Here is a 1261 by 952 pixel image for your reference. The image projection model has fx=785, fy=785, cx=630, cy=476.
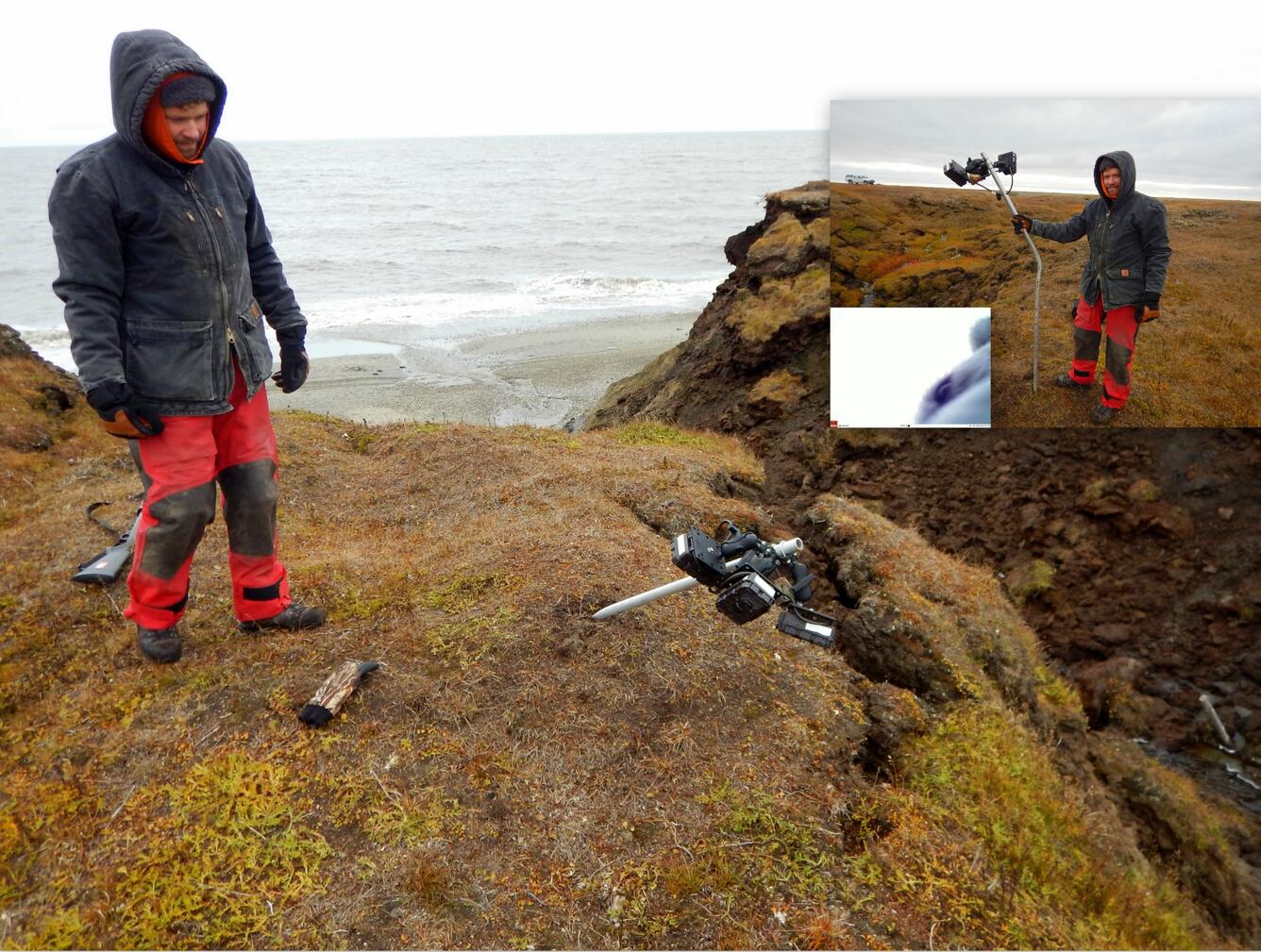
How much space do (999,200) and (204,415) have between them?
7.52 metres

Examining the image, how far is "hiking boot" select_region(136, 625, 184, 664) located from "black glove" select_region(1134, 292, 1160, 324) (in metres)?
8.75

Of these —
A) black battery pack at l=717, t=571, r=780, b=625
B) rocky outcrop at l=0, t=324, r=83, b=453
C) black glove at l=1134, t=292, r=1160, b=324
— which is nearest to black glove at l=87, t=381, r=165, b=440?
black battery pack at l=717, t=571, r=780, b=625

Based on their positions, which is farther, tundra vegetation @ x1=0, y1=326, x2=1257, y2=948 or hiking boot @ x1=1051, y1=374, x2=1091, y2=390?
hiking boot @ x1=1051, y1=374, x2=1091, y2=390

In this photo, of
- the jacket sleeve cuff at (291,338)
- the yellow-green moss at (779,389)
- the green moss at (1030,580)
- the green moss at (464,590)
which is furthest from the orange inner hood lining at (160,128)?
the yellow-green moss at (779,389)

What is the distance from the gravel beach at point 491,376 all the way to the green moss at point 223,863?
1143 centimetres

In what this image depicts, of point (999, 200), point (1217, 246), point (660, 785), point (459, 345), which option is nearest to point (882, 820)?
point (660, 785)

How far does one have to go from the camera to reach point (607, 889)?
3.40 metres

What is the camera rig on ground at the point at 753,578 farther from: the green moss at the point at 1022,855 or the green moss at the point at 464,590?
the green moss at the point at 464,590

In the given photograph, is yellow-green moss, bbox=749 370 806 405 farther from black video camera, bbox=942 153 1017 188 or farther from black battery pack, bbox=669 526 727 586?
black battery pack, bbox=669 526 727 586

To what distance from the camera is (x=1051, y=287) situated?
812cm

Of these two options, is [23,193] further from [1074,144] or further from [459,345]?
[1074,144]

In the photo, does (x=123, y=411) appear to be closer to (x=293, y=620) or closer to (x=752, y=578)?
(x=293, y=620)

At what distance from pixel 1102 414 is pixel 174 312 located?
861 cm

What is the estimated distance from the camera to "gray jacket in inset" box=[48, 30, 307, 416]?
142 inches
